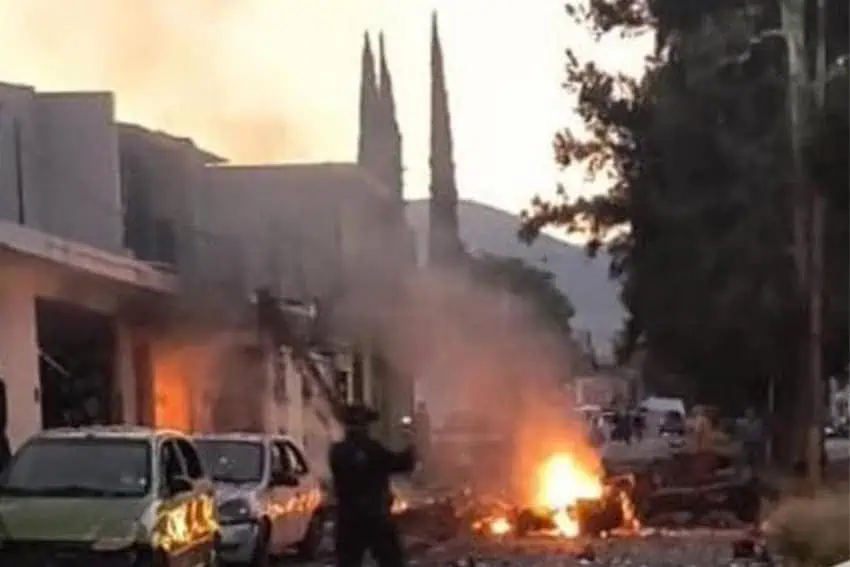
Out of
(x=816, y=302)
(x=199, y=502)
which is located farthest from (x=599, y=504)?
(x=199, y=502)

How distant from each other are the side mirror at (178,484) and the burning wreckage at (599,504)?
39.3 feet

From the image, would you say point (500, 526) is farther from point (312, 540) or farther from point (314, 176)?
point (314, 176)

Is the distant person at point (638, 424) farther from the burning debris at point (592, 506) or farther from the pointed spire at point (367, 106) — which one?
the burning debris at point (592, 506)

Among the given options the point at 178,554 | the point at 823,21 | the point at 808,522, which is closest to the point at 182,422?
the point at 823,21

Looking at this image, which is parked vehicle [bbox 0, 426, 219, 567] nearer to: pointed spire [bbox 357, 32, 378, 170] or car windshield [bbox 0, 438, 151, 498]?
car windshield [bbox 0, 438, 151, 498]

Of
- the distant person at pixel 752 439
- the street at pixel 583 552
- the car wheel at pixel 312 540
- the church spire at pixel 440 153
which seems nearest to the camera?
the street at pixel 583 552

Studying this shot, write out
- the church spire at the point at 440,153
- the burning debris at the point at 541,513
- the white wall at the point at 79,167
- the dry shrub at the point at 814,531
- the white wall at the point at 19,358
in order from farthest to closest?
the church spire at the point at 440,153
the white wall at the point at 79,167
the burning debris at the point at 541,513
the white wall at the point at 19,358
the dry shrub at the point at 814,531

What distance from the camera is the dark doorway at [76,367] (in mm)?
32750

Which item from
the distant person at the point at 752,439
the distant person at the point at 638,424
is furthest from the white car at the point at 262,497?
the distant person at the point at 638,424

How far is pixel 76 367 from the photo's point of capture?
112 feet

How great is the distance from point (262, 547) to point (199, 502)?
3529mm

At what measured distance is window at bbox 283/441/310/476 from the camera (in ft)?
79.2

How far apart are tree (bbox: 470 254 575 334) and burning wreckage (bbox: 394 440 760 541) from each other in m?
6.61

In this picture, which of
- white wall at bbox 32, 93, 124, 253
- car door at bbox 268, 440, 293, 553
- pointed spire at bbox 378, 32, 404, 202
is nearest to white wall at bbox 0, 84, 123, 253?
white wall at bbox 32, 93, 124, 253
